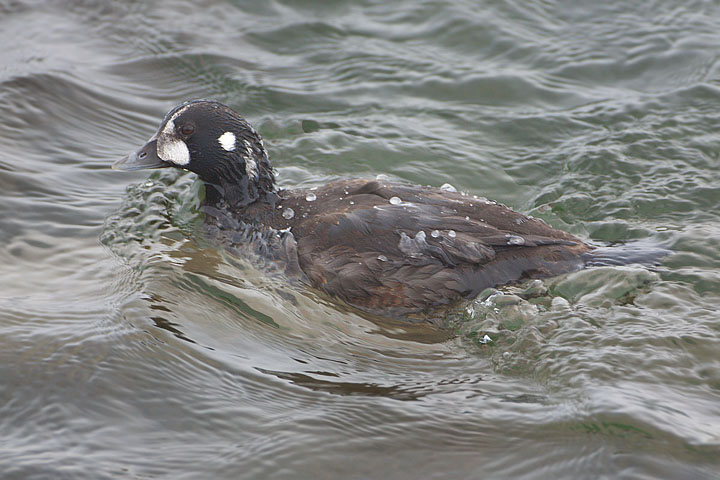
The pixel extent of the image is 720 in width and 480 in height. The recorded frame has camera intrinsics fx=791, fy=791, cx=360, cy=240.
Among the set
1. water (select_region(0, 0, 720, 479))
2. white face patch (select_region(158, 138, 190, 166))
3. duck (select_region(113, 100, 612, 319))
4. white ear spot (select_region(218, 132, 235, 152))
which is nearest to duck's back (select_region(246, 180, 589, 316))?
duck (select_region(113, 100, 612, 319))

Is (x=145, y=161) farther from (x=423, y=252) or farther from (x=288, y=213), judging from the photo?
(x=423, y=252)

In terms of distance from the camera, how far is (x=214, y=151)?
18.8ft

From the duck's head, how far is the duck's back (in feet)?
2.75

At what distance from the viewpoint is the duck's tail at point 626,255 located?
5.05 m

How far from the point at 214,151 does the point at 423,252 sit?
1.80m

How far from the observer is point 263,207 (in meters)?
5.64

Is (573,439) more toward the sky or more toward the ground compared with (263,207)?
more toward the ground

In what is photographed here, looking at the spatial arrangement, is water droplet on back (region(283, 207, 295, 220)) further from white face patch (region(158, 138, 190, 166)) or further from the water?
white face patch (region(158, 138, 190, 166))

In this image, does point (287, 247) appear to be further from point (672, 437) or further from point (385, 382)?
point (672, 437)

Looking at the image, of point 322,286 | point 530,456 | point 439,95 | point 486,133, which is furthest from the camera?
point 439,95

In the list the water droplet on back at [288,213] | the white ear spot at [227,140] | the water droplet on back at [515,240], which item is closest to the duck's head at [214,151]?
the white ear spot at [227,140]

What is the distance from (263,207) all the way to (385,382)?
1.92 meters

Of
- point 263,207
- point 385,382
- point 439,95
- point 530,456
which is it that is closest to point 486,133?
point 439,95

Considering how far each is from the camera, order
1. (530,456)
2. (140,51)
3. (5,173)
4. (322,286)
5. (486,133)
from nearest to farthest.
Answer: (530,456), (322,286), (5,173), (486,133), (140,51)
